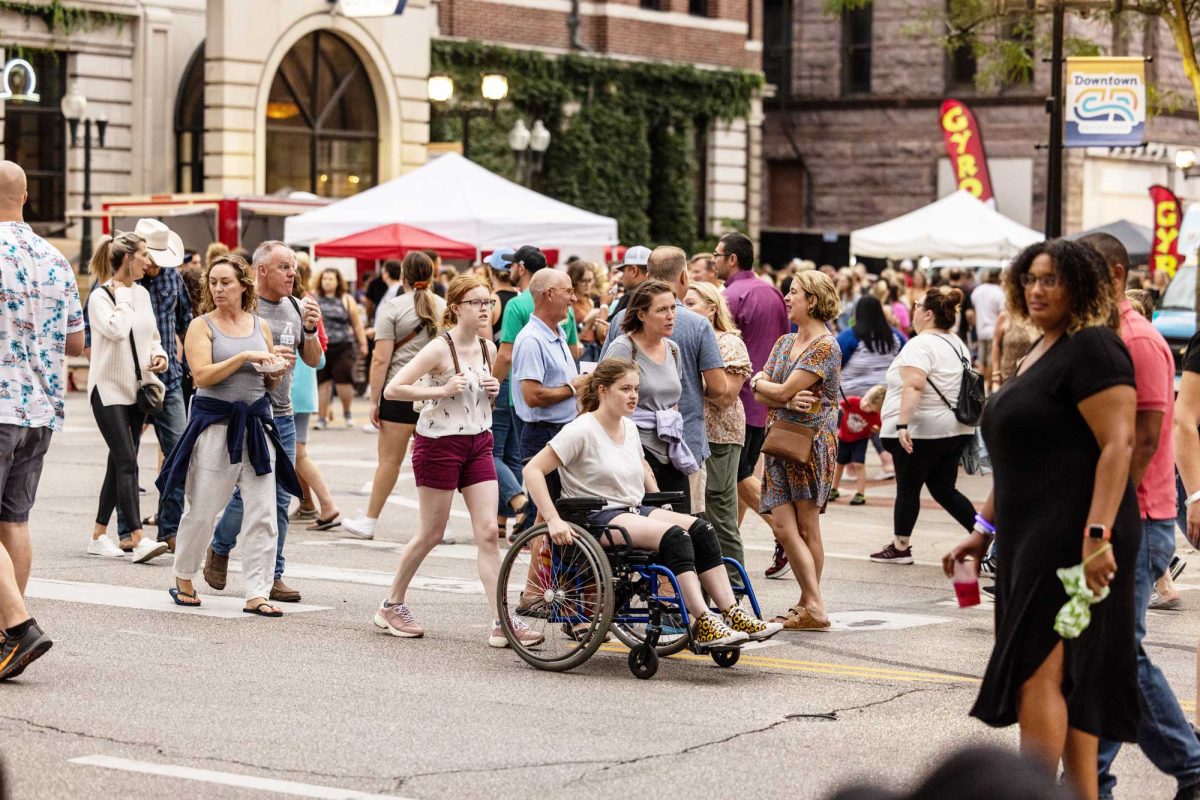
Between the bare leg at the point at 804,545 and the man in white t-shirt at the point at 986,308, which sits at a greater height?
the man in white t-shirt at the point at 986,308

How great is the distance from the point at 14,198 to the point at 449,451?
2.37 m

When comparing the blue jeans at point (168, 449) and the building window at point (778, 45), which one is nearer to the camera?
the blue jeans at point (168, 449)

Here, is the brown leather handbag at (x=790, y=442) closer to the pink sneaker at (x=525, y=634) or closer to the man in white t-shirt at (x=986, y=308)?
the pink sneaker at (x=525, y=634)

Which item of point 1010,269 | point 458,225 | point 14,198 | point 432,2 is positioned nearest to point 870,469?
point 458,225

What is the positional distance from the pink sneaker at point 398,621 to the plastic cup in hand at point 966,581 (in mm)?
3980

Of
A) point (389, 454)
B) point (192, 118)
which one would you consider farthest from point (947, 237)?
point (192, 118)

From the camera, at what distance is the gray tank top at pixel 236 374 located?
9547mm

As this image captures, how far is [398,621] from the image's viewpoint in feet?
29.9

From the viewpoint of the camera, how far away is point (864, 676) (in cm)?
831

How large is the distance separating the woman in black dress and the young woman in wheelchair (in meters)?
2.85

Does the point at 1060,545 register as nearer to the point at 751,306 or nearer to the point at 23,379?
the point at 23,379

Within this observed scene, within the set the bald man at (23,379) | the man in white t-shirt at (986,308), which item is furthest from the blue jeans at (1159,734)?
the man in white t-shirt at (986,308)

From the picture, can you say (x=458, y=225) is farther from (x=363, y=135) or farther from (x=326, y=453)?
(x=363, y=135)

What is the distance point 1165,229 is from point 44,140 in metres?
19.3
